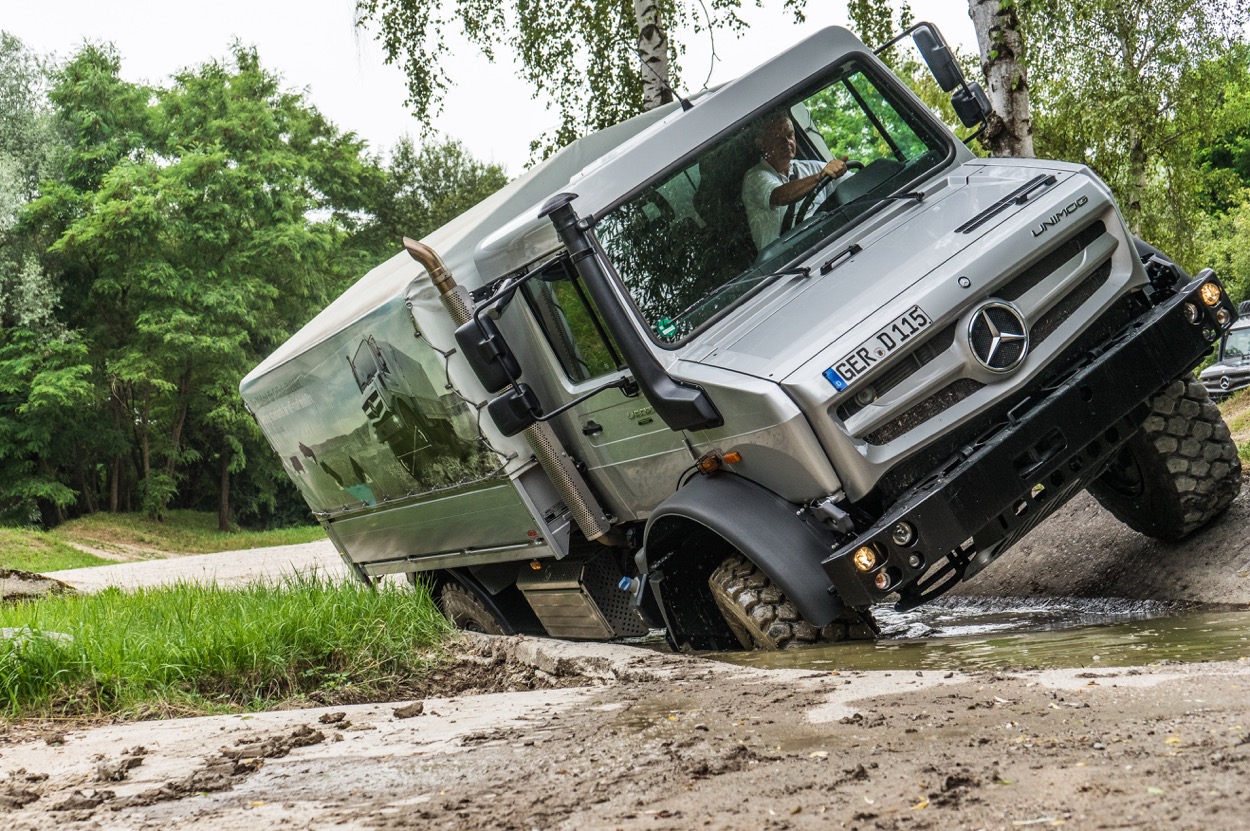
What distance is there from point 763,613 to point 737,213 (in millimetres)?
1937

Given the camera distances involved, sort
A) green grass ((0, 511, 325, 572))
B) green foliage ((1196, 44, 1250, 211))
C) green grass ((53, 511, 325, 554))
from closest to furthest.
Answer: green foliage ((1196, 44, 1250, 211)), green grass ((0, 511, 325, 572)), green grass ((53, 511, 325, 554))

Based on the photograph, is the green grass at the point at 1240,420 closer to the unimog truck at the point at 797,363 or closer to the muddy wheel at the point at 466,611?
the unimog truck at the point at 797,363

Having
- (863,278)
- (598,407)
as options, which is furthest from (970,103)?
(598,407)

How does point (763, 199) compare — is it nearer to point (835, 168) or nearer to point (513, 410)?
point (835, 168)

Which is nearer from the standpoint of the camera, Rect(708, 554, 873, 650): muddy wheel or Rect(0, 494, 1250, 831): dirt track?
Rect(0, 494, 1250, 831): dirt track

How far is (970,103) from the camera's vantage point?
6.53 m

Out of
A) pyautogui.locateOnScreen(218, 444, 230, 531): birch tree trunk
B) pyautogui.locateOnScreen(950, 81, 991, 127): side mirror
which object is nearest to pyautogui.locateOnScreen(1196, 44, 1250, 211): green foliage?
pyautogui.locateOnScreen(950, 81, 991, 127): side mirror

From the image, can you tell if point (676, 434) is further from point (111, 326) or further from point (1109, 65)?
point (111, 326)

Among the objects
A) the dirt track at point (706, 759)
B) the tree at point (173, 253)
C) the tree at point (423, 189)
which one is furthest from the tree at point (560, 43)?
the tree at point (423, 189)

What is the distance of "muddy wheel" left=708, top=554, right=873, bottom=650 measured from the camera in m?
5.53

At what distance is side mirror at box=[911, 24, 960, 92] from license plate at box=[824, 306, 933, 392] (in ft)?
6.04

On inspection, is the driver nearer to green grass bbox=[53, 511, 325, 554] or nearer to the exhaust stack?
the exhaust stack

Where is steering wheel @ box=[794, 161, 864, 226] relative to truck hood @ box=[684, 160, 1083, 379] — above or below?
above

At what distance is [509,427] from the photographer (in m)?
5.89
